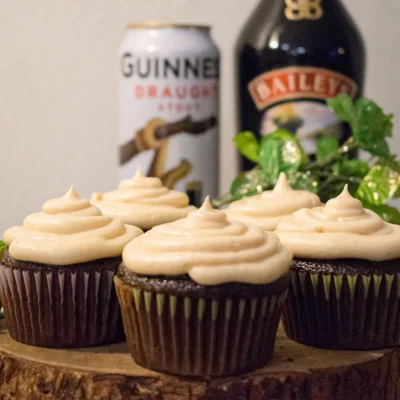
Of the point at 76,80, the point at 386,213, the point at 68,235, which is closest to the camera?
the point at 68,235

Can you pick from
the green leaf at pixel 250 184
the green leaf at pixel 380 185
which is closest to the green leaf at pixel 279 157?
the green leaf at pixel 250 184

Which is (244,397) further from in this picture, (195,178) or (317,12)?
(317,12)

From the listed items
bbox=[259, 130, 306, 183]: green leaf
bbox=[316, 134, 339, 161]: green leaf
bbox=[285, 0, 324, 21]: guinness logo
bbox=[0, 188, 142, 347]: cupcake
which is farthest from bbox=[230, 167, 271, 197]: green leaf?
bbox=[0, 188, 142, 347]: cupcake

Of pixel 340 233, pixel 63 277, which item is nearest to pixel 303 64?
pixel 340 233

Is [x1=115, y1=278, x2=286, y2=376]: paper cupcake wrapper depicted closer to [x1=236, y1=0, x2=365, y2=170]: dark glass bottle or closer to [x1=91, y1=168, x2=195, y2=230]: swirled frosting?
[x1=91, y1=168, x2=195, y2=230]: swirled frosting

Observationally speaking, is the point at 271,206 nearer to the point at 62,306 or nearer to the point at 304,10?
the point at 62,306

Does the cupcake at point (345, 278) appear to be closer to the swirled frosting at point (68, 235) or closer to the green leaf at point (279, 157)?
the swirled frosting at point (68, 235)
